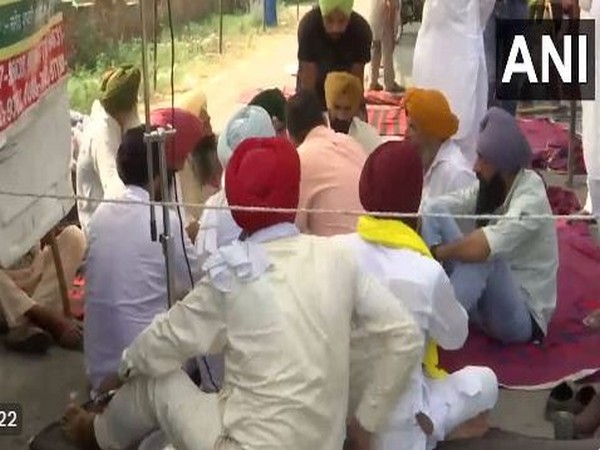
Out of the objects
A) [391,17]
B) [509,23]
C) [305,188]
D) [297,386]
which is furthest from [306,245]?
[391,17]

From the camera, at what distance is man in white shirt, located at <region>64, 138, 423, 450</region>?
8.37 feet

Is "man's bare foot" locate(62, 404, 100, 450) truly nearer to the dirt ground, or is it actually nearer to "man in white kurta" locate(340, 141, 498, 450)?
the dirt ground

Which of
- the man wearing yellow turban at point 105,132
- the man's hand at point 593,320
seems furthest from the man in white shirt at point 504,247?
the man wearing yellow turban at point 105,132

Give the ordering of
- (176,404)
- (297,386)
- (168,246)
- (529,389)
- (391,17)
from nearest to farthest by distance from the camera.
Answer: (297,386)
(176,404)
(168,246)
(529,389)
(391,17)

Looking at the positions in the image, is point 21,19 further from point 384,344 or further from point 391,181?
point 384,344

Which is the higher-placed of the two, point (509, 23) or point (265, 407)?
point (509, 23)

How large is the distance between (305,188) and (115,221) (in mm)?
624

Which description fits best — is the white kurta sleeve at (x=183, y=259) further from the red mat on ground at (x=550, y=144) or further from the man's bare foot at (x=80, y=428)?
the red mat on ground at (x=550, y=144)

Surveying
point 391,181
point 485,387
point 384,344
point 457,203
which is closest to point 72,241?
point 457,203

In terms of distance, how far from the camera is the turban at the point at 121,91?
4301 mm

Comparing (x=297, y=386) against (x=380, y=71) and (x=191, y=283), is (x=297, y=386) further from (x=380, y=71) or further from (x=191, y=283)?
(x=380, y=71)

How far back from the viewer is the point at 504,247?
3.77 m

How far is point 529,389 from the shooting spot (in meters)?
3.66

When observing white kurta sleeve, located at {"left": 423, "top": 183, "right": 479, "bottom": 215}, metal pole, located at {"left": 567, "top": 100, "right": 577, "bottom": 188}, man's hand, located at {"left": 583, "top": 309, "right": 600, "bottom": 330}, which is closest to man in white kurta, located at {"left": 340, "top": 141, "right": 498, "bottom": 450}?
white kurta sleeve, located at {"left": 423, "top": 183, "right": 479, "bottom": 215}
